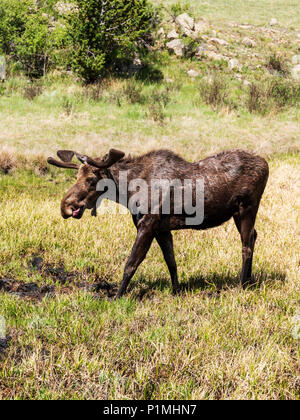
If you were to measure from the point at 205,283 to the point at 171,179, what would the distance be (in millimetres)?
1706

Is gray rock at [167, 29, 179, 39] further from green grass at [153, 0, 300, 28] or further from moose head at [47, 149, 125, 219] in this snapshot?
moose head at [47, 149, 125, 219]

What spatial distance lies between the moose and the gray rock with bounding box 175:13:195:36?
2662 cm

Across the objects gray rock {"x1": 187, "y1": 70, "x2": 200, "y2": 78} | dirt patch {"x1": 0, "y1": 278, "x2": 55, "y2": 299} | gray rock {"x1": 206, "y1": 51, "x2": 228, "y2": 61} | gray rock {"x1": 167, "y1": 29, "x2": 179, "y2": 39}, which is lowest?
gray rock {"x1": 187, "y1": 70, "x2": 200, "y2": 78}

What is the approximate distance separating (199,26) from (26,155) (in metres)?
23.4

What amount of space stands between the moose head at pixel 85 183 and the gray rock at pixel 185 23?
27.1 meters

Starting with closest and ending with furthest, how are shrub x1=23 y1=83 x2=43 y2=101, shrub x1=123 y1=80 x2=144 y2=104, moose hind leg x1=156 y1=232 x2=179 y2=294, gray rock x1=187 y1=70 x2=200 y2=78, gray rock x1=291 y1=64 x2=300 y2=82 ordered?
moose hind leg x1=156 y1=232 x2=179 y2=294, shrub x1=23 y1=83 x2=43 y2=101, shrub x1=123 y1=80 x2=144 y2=104, gray rock x1=187 y1=70 x2=200 y2=78, gray rock x1=291 y1=64 x2=300 y2=82

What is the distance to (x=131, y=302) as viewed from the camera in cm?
500

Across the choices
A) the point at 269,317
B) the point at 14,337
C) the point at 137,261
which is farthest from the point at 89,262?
the point at 269,317

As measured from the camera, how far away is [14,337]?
13.3 ft

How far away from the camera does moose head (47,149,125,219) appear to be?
476cm

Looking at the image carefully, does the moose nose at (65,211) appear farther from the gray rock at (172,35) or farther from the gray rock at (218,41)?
the gray rock at (218,41)

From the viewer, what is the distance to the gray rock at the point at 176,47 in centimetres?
2755

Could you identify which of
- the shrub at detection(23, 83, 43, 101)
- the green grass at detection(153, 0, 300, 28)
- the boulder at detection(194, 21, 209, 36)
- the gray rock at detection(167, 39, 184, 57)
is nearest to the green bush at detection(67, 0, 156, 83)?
the shrub at detection(23, 83, 43, 101)

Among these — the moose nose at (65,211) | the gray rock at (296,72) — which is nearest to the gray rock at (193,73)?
the gray rock at (296,72)
